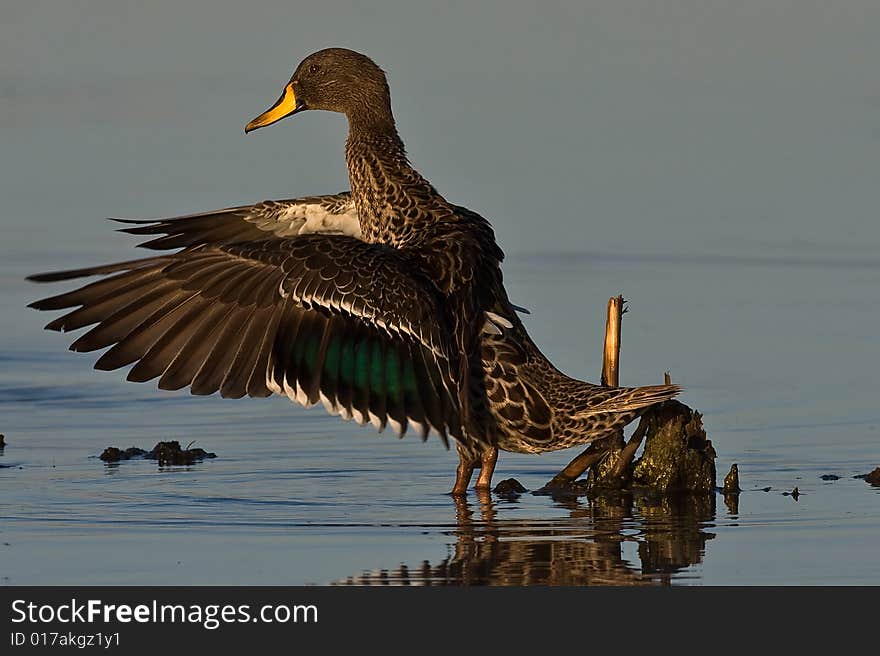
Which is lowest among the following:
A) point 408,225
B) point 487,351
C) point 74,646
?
point 74,646

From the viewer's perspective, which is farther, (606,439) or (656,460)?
(606,439)

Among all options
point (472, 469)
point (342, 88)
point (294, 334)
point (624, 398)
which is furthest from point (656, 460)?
point (342, 88)

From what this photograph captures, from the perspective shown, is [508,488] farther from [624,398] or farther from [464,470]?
[624,398]

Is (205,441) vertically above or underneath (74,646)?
above

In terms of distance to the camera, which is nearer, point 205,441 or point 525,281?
point 205,441

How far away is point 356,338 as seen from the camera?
934 cm

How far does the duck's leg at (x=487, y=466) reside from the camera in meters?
10.2

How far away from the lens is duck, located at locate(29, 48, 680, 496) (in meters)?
9.30

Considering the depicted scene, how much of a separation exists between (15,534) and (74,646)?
66.2 inches

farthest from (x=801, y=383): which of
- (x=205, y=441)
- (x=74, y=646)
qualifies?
(x=74, y=646)

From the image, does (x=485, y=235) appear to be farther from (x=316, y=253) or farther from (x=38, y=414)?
(x=38, y=414)

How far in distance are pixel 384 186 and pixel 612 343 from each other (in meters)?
1.43

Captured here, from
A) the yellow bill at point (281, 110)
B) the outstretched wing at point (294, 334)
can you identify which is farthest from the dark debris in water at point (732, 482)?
the yellow bill at point (281, 110)

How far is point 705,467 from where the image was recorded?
33.4 ft
